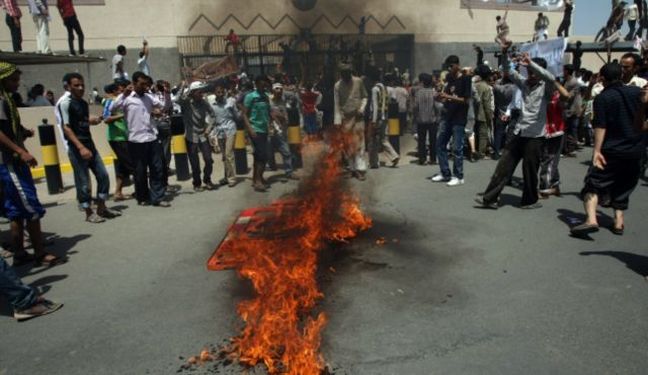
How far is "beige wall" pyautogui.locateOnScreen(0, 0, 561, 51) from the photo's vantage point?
7305mm

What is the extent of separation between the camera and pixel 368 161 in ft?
30.8

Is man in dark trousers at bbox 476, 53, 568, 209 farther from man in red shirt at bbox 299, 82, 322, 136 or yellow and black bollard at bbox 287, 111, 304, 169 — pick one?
man in red shirt at bbox 299, 82, 322, 136

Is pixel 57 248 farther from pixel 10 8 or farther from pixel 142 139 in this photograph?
pixel 10 8

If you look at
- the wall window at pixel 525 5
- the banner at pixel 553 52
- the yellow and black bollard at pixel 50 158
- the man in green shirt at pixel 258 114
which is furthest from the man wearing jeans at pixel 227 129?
the wall window at pixel 525 5

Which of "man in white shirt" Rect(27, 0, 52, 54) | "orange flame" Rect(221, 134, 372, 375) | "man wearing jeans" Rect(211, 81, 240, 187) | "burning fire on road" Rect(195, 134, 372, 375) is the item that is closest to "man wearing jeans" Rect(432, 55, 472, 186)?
"burning fire on road" Rect(195, 134, 372, 375)

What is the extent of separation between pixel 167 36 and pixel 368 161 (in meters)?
12.6

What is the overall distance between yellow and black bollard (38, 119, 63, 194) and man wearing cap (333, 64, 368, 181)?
4.84 m

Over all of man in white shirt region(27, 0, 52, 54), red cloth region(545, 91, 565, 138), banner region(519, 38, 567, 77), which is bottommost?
red cloth region(545, 91, 565, 138)

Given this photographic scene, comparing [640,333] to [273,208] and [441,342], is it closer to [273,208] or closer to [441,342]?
[441,342]

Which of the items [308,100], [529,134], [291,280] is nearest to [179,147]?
[308,100]

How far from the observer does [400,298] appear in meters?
3.57

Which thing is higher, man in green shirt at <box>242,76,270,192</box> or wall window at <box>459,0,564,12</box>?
wall window at <box>459,0,564,12</box>

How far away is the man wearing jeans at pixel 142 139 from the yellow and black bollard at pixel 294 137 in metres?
3.05

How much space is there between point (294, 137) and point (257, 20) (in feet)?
7.86
